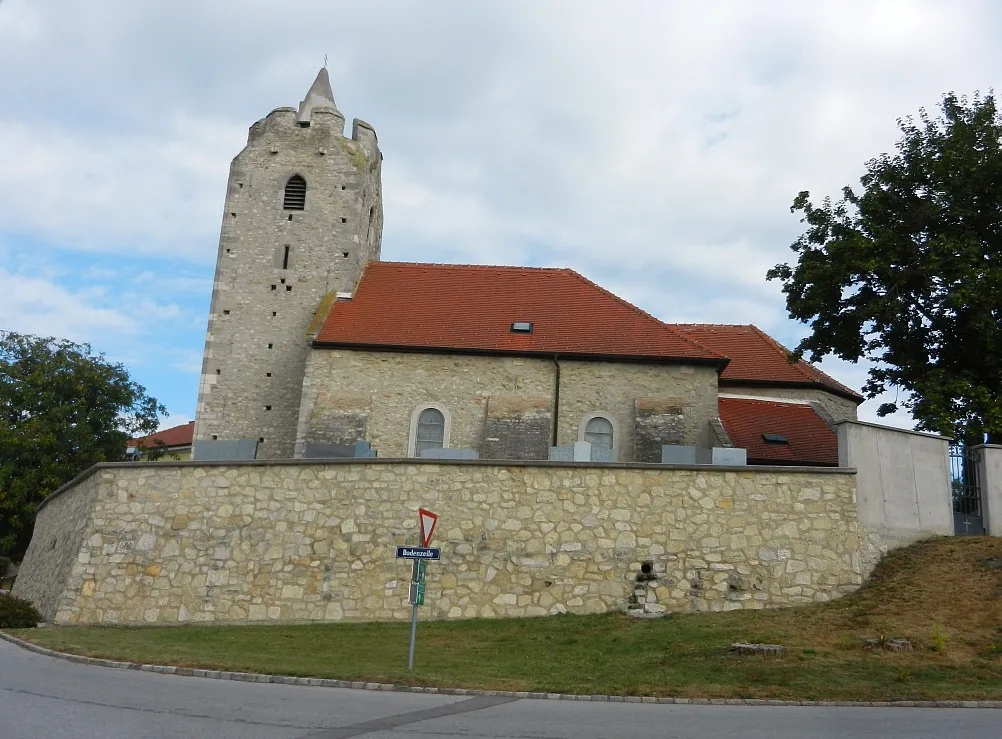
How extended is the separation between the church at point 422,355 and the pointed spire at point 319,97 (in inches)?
4.1

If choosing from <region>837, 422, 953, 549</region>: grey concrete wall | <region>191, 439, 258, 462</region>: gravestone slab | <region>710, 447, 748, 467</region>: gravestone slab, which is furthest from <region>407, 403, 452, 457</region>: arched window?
<region>837, 422, 953, 549</region>: grey concrete wall

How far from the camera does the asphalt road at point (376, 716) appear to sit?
324 inches

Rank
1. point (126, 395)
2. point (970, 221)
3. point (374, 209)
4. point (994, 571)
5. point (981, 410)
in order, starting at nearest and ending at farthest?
point (994, 571) < point (981, 410) < point (970, 221) < point (374, 209) < point (126, 395)

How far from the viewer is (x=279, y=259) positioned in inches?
1206

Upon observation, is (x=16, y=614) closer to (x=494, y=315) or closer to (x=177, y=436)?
(x=494, y=315)

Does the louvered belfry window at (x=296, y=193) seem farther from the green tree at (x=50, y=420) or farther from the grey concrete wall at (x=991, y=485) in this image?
the grey concrete wall at (x=991, y=485)

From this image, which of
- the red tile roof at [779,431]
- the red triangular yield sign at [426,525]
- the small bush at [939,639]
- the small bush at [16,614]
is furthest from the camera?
the red tile roof at [779,431]

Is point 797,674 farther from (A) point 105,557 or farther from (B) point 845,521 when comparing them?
(A) point 105,557

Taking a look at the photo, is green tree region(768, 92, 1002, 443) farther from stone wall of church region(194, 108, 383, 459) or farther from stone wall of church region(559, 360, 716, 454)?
stone wall of church region(194, 108, 383, 459)

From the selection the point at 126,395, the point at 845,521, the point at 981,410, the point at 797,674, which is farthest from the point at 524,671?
the point at 126,395

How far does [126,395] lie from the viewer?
130ft

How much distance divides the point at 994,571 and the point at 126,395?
113 feet

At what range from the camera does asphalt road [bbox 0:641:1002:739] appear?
824 centimetres

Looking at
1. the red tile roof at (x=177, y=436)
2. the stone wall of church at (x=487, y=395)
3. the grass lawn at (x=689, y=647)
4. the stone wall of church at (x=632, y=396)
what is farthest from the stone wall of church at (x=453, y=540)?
the red tile roof at (x=177, y=436)
